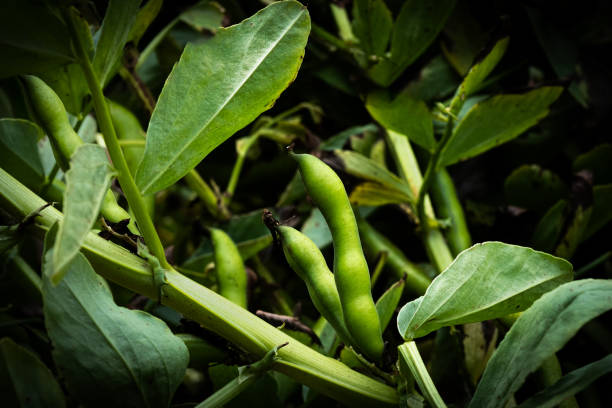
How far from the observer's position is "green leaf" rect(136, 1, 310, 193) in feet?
1.48

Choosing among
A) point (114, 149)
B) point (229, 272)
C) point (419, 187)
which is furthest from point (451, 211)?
point (114, 149)

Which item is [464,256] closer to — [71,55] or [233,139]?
[71,55]

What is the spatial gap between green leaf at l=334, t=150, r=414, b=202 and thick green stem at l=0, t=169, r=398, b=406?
274mm

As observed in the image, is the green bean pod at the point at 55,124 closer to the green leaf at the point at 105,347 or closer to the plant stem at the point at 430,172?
the green leaf at the point at 105,347

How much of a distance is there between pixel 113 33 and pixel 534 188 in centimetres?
56

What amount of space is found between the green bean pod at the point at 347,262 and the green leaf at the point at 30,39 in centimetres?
20

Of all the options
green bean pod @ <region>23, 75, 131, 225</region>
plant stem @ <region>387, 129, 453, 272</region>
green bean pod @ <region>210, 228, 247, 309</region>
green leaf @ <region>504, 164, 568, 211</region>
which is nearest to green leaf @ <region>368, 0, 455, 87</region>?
plant stem @ <region>387, 129, 453, 272</region>

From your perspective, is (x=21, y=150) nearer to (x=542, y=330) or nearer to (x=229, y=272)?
(x=229, y=272)

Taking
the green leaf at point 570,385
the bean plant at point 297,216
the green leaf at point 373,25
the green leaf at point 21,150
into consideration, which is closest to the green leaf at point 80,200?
the bean plant at point 297,216

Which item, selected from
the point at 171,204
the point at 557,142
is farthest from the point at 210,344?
the point at 557,142

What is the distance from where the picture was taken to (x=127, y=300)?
1.98ft

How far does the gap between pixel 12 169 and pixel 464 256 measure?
0.44m

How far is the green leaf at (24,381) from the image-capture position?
1.44 feet

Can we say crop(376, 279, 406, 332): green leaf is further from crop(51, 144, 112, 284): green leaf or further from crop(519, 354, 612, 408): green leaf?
crop(51, 144, 112, 284): green leaf
